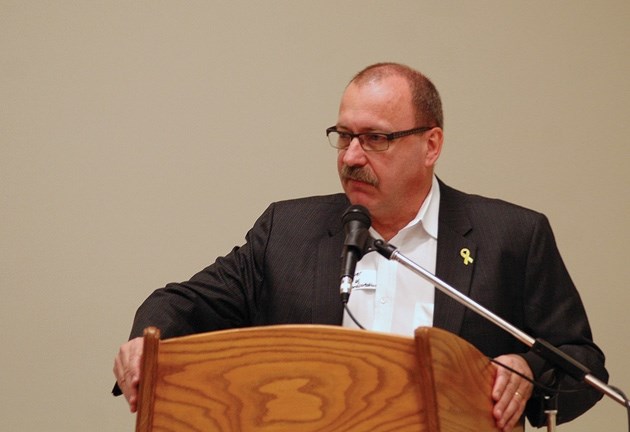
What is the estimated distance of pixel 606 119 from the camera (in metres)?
4.59

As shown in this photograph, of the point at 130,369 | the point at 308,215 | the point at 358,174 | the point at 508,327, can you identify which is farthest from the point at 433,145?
the point at 130,369

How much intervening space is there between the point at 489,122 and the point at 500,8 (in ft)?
1.66

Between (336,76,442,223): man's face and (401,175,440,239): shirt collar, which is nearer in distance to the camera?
(336,76,442,223): man's face

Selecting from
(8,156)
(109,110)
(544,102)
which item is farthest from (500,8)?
(8,156)

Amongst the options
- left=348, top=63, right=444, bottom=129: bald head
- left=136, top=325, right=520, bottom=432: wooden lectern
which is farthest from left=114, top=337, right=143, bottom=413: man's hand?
left=348, top=63, right=444, bottom=129: bald head

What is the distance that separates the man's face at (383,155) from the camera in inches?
130

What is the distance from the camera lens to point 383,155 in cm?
333

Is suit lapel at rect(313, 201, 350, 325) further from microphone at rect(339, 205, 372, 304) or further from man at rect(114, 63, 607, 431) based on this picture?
microphone at rect(339, 205, 372, 304)

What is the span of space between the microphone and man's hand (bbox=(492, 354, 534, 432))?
1.45ft

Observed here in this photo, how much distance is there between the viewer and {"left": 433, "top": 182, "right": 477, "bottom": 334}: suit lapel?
3.19 metres

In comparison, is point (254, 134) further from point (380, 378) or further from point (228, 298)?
point (380, 378)

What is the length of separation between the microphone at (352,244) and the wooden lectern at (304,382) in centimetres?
20

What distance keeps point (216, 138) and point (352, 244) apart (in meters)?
1.88

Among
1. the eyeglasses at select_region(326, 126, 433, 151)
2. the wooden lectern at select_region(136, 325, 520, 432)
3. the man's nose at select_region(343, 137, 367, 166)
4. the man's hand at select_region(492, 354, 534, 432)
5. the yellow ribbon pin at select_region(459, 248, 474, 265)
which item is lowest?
the man's hand at select_region(492, 354, 534, 432)
